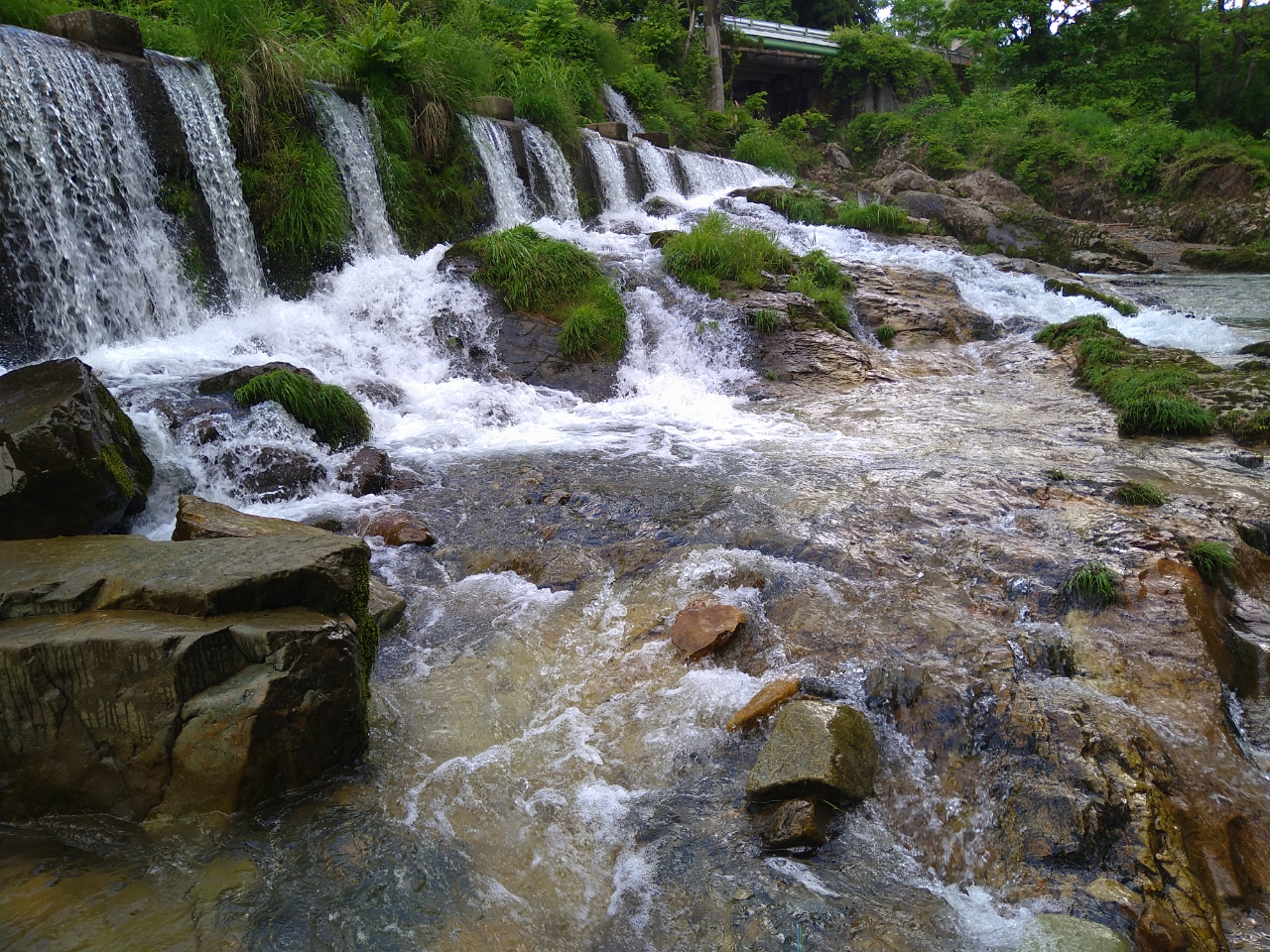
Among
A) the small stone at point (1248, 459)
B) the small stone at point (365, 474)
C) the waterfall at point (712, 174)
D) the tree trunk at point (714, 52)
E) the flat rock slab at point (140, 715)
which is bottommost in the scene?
the small stone at point (1248, 459)

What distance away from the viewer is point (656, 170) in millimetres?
15117

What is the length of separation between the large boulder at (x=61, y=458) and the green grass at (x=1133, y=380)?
734 cm

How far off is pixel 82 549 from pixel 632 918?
8.75 feet

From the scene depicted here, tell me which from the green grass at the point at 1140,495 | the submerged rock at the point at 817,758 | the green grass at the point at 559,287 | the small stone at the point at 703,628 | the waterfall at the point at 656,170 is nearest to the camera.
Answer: the submerged rock at the point at 817,758

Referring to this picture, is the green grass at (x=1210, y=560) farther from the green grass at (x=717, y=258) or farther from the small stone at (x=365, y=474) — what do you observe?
the green grass at (x=717, y=258)

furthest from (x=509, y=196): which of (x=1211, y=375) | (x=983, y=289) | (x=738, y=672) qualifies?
(x=738, y=672)

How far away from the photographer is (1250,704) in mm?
3395

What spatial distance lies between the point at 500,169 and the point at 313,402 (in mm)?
6517

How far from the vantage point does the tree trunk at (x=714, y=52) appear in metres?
20.9

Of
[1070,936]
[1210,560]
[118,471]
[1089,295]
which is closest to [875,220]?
[1089,295]

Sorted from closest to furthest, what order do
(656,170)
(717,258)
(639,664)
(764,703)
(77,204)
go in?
(764,703) < (639,664) < (77,204) < (717,258) < (656,170)

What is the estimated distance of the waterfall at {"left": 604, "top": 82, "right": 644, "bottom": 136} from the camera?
55.8 feet

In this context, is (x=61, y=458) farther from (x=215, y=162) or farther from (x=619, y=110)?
(x=619, y=110)

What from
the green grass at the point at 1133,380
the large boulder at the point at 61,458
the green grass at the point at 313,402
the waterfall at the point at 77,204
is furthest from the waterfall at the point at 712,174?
the large boulder at the point at 61,458
